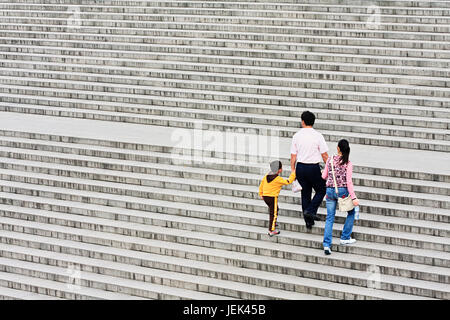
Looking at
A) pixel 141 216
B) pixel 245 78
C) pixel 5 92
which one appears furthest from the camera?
pixel 5 92

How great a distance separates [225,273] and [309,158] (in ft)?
5.97

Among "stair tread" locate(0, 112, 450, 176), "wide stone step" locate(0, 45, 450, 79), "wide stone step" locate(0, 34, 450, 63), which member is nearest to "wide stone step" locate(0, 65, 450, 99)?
"wide stone step" locate(0, 45, 450, 79)

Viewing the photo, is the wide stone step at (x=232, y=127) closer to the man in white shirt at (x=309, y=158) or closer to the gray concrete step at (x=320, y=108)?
the gray concrete step at (x=320, y=108)

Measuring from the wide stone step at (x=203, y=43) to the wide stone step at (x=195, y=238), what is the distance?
520 cm

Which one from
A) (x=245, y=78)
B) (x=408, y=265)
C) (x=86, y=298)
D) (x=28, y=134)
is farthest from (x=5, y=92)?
(x=408, y=265)

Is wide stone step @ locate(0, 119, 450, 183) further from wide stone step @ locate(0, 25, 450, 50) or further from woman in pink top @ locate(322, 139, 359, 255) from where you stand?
wide stone step @ locate(0, 25, 450, 50)

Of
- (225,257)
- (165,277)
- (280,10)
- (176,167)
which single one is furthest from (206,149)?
(280,10)

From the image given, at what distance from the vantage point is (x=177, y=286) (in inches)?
369

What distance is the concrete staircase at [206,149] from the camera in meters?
9.37

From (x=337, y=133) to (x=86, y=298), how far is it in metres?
4.96

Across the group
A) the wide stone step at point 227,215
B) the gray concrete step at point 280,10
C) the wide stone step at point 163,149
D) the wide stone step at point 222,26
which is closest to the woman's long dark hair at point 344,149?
the wide stone step at point 227,215

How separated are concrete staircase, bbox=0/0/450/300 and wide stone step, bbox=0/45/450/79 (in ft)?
0.11

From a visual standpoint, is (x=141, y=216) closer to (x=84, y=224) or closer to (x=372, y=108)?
(x=84, y=224)

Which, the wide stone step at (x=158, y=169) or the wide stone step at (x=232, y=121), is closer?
the wide stone step at (x=158, y=169)
